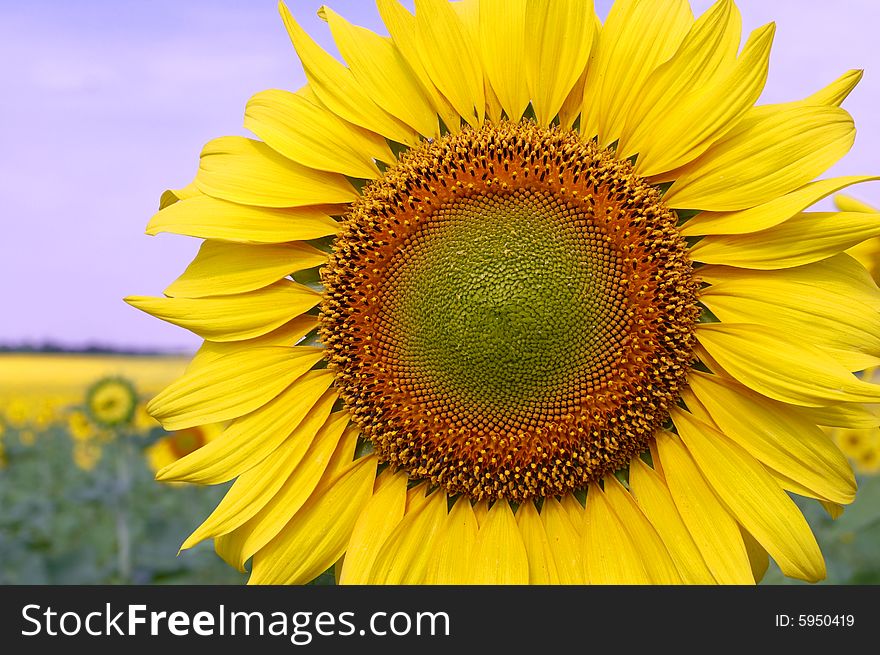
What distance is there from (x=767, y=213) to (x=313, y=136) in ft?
4.30

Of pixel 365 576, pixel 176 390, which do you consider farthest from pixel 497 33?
pixel 365 576

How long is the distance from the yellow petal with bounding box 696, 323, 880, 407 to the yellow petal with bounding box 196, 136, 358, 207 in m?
1.18

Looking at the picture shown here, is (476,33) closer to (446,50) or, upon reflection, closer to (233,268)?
(446,50)

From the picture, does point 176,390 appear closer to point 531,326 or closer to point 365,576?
point 365,576

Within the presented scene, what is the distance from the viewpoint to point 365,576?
2.35 m

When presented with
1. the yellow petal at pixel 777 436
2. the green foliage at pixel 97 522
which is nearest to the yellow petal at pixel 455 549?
the yellow petal at pixel 777 436

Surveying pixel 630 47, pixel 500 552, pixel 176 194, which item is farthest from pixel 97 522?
pixel 630 47

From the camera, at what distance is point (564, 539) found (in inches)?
93.2

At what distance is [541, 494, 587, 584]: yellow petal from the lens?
2.33 m

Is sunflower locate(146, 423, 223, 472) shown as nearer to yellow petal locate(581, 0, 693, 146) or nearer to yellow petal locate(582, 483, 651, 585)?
yellow petal locate(582, 483, 651, 585)

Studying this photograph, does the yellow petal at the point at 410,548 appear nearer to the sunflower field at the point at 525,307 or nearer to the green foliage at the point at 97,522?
the sunflower field at the point at 525,307

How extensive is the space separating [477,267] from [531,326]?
22 centimetres

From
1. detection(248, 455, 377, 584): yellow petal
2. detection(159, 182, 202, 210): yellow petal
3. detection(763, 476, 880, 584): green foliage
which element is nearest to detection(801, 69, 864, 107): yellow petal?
detection(763, 476, 880, 584): green foliage

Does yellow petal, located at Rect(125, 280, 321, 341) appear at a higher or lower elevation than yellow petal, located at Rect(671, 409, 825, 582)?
higher
